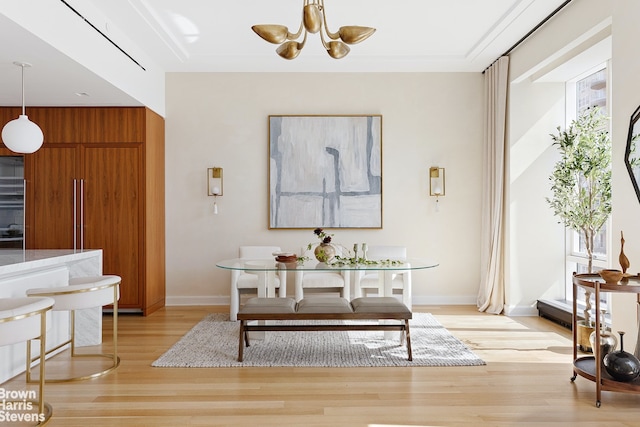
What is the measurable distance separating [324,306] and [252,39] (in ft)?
9.72

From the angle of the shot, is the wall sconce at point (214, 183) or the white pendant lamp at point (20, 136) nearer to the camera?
the white pendant lamp at point (20, 136)

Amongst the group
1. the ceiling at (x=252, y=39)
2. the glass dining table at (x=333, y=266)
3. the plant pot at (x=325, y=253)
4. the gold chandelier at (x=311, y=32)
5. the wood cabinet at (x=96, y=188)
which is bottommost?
the glass dining table at (x=333, y=266)

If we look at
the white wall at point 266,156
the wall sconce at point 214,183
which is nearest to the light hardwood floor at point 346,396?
the white wall at point 266,156

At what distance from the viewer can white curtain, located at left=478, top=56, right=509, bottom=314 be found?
5656 millimetres

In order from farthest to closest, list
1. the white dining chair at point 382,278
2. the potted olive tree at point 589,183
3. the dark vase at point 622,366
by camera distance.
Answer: the white dining chair at point 382,278
the potted olive tree at point 589,183
the dark vase at point 622,366

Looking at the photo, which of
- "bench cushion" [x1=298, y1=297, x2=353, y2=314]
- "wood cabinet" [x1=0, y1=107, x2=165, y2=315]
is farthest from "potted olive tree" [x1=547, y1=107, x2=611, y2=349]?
"wood cabinet" [x1=0, y1=107, x2=165, y2=315]

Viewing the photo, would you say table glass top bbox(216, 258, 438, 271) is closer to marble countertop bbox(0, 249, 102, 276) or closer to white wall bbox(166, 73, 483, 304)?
marble countertop bbox(0, 249, 102, 276)

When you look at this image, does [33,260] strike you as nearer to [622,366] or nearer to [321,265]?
[321,265]

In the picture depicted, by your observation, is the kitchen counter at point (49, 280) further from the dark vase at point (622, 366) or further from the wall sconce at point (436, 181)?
the wall sconce at point (436, 181)

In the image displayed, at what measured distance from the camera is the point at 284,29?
11.7ft

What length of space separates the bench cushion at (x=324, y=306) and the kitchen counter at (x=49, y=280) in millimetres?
1865

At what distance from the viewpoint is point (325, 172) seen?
6.20 m

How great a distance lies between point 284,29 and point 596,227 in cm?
305

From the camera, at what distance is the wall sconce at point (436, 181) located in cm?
619
